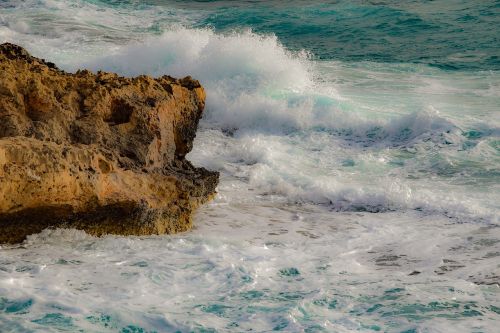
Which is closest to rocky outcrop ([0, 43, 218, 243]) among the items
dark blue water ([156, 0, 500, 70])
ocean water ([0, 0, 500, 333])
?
ocean water ([0, 0, 500, 333])

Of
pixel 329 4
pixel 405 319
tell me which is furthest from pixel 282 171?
pixel 329 4

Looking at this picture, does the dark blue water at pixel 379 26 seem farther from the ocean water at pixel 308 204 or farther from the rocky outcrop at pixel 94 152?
the rocky outcrop at pixel 94 152

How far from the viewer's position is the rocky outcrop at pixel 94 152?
16.9 ft

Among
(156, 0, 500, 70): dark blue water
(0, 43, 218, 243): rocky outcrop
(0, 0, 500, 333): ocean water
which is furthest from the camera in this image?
(156, 0, 500, 70): dark blue water

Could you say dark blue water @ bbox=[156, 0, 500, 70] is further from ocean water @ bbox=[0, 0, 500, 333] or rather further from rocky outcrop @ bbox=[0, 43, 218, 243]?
rocky outcrop @ bbox=[0, 43, 218, 243]

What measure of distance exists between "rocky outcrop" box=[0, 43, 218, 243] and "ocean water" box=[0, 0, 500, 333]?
20cm

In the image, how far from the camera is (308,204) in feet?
23.1

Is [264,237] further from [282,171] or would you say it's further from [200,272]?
[282,171]

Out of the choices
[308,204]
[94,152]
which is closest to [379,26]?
[308,204]

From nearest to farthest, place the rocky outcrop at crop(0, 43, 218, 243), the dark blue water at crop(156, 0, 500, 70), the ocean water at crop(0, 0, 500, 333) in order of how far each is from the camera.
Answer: the ocean water at crop(0, 0, 500, 333) → the rocky outcrop at crop(0, 43, 218, 243) → the dark blue water at crop(156, 0, 500, 70)

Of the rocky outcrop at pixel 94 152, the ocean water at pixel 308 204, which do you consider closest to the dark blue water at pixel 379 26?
the ocean water at pixel 308 204

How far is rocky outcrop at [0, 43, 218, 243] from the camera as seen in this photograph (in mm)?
5145

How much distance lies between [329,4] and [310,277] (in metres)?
16.2

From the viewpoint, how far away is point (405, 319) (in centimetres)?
427
